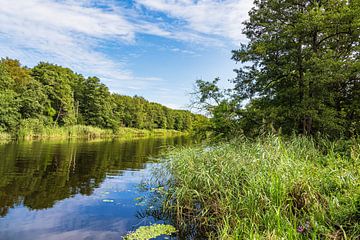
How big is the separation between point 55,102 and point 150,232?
44003 mm

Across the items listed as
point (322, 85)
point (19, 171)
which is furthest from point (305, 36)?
point (19, 171)

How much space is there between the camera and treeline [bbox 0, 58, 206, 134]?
103 ft

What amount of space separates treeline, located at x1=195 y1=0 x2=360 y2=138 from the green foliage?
7436mm

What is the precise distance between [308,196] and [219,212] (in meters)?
1.92

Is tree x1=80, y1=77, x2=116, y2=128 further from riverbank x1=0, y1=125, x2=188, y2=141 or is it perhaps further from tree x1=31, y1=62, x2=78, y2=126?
tree x1=31, y1=62, x2=78, y2=126

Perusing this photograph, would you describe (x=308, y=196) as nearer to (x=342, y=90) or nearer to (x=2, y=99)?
(x=342, y=90)

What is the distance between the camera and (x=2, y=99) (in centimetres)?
2948

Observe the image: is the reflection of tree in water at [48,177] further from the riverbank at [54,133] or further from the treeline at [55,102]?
the riverbank at [54,133]

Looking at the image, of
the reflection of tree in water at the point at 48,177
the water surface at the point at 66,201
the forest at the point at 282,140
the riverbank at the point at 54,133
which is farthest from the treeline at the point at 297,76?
the riverbank at the point at 54,133

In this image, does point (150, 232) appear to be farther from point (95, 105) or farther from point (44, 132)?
point (95, 105)

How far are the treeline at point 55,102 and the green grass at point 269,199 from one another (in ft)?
26.2

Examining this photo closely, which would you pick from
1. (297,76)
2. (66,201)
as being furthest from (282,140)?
(66,201)

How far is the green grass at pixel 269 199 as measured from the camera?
14.6 ft

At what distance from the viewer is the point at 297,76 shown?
13.7 meters
